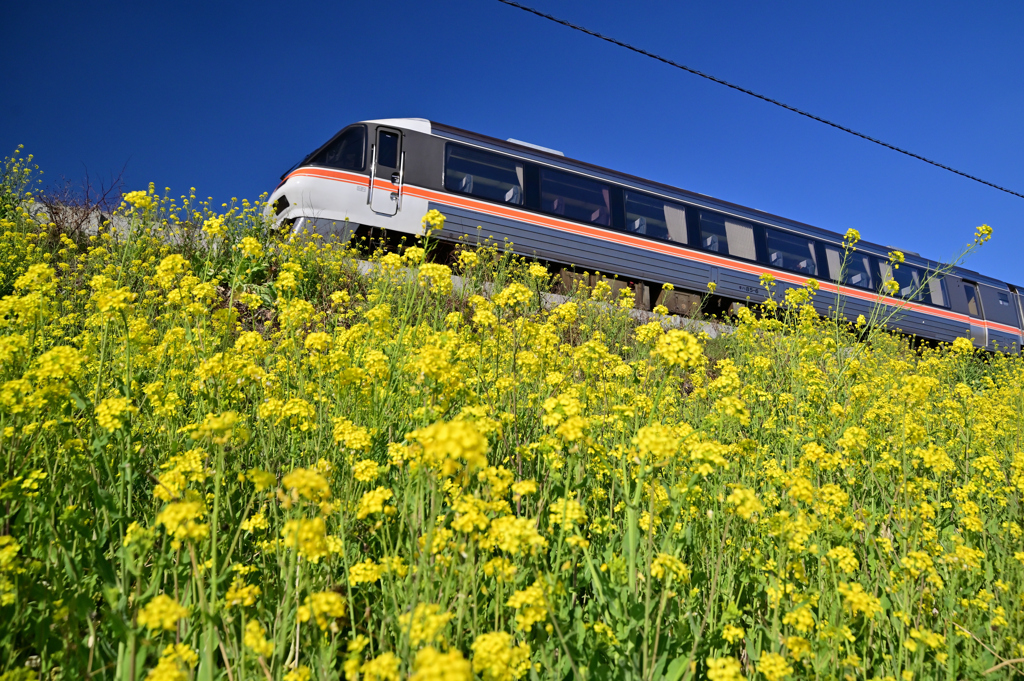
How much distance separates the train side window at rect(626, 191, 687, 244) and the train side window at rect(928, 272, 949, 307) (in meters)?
9.03

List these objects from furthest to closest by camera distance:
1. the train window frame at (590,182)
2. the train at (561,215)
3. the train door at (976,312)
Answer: the train door at (976,312) → the train window frame at (590,182) → the train at (561,215)

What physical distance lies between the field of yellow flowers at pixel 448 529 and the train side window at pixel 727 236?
866 cm

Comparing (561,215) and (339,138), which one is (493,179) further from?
(339,138)

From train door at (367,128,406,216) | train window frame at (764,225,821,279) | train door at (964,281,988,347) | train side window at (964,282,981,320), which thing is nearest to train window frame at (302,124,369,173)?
train door at (367,128,406,216)

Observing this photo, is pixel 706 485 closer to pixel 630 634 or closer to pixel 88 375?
pixel 630 634

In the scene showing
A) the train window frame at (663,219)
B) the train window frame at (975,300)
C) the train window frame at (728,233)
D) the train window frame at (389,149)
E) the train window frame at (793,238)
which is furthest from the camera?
the train window frame at (975,300)

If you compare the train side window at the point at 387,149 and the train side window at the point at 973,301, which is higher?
the train side window at the point at 973,301

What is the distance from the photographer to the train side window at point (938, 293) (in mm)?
14521

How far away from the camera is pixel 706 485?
91.5 inches

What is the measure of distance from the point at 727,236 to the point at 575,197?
4.13 m

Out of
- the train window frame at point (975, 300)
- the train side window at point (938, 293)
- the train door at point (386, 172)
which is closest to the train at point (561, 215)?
the train door at point (386, 172)

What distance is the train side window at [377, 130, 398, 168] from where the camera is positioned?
8.31 metres

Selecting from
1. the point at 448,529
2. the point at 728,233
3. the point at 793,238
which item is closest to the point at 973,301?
the point at 793,238

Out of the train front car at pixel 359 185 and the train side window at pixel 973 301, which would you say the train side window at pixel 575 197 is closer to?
the train front car at pixel 359 185
